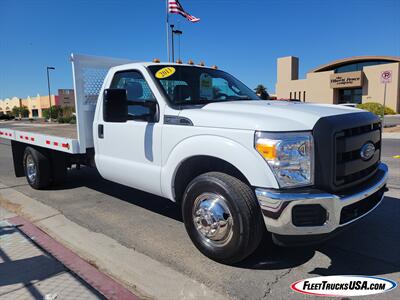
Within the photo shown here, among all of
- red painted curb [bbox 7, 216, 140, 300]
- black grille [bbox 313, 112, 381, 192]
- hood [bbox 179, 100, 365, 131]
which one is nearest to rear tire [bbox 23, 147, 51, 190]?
red painted curb [bbox 7, 216, 140, 300]

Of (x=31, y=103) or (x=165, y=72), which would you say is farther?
(x=31, y=103)

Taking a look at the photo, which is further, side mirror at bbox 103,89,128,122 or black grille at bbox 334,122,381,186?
side mirror at bbox 103,89,128,122

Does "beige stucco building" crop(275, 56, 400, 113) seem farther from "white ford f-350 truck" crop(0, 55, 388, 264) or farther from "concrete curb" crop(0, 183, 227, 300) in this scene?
"concrete curb" crop(0, 183, 227, 300)

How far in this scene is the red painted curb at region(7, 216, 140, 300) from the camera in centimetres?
296

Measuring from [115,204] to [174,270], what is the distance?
2.55 metres

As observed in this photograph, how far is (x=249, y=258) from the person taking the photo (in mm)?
3535

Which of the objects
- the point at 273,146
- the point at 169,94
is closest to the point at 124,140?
the point at 169,94

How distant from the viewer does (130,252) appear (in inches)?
148

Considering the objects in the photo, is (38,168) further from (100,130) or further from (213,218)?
(213,218)

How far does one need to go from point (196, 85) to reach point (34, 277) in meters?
2.77

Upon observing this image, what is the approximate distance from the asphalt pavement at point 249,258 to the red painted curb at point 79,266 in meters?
0.58

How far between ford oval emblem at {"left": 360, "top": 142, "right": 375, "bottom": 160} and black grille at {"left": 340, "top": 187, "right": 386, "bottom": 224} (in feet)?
1.24

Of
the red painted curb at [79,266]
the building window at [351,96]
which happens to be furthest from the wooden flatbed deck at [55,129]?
the building window at [351,96]

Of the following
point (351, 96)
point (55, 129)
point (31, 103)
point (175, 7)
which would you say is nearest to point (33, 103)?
point (31, 103)
